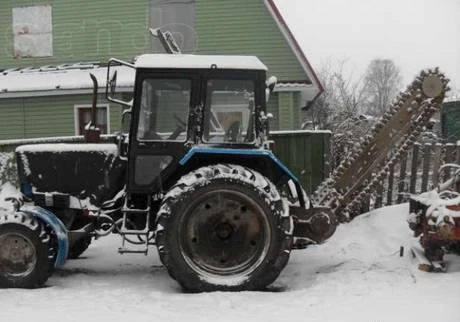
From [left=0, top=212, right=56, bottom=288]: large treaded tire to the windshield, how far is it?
2.01 metres

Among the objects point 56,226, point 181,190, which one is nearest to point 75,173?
point 56,226

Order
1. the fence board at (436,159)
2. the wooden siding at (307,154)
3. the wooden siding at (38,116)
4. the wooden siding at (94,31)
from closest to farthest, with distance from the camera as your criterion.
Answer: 1. the fence board at (436,159)
2. the wooden siding at (307,154)
3. the wooden siding at (38,116)
4. the wooden siding at (94,31)

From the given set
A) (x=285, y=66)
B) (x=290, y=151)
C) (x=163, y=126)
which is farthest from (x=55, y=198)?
(x=285, y=66)

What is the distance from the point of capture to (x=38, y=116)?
15055mm

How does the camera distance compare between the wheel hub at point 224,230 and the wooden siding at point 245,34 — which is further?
the wooden siding at point 245,34

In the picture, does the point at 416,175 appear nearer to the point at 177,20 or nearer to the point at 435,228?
the point at 435,228

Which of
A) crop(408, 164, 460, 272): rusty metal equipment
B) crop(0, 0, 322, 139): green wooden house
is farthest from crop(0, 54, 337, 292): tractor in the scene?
crop(0, 0, 322, 139): green wooden house

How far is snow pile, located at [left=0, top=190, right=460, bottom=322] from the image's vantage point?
4605 mm

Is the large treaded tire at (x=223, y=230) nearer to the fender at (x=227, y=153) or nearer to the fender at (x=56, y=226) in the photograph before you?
the fender at (x=227, y=153)

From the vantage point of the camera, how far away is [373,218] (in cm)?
782

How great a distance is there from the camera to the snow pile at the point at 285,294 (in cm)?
461

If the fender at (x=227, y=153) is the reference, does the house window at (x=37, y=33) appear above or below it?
above

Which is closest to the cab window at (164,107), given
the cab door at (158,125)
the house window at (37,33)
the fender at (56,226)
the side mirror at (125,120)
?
the cab door at (158,125)

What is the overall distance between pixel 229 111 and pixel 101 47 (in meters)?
10.4
